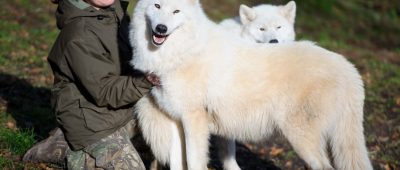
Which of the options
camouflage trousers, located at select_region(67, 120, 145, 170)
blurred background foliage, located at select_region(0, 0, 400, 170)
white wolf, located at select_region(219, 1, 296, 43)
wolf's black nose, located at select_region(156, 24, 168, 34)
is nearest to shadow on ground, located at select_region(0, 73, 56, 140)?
blurred background foliage, located at select_region(0, 0, 400, 170)

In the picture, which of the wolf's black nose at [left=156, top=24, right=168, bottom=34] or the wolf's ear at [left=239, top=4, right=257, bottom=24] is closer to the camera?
the wolf's black nose at [left=156, top=24, right=168, bottom=34]

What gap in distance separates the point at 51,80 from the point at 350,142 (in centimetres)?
501

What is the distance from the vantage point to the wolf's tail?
4.49 meters

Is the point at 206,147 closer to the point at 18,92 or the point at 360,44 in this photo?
the point at 18,92

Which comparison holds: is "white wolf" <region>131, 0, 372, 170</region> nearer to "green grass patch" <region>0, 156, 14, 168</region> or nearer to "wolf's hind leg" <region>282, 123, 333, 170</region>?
"wolf's hind leg" <region>282, 123, 333, 170</region>

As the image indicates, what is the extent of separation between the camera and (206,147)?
4652 millimetres

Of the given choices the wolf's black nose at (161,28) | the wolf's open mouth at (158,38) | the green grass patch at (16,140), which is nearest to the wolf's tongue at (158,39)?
the wolf's open mouth at (158,38)

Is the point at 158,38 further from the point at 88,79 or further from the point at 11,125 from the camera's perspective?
the point at 11,125

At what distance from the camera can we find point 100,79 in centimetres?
462

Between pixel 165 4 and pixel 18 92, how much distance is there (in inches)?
143

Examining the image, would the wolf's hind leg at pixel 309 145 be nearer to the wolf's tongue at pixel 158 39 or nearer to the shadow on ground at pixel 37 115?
the wolf's tongue at pixel 158 39

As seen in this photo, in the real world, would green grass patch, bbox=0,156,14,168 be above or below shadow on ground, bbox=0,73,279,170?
above

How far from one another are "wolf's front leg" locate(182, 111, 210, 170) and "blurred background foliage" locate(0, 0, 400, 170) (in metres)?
0.94

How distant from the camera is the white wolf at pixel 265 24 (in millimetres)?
6207
